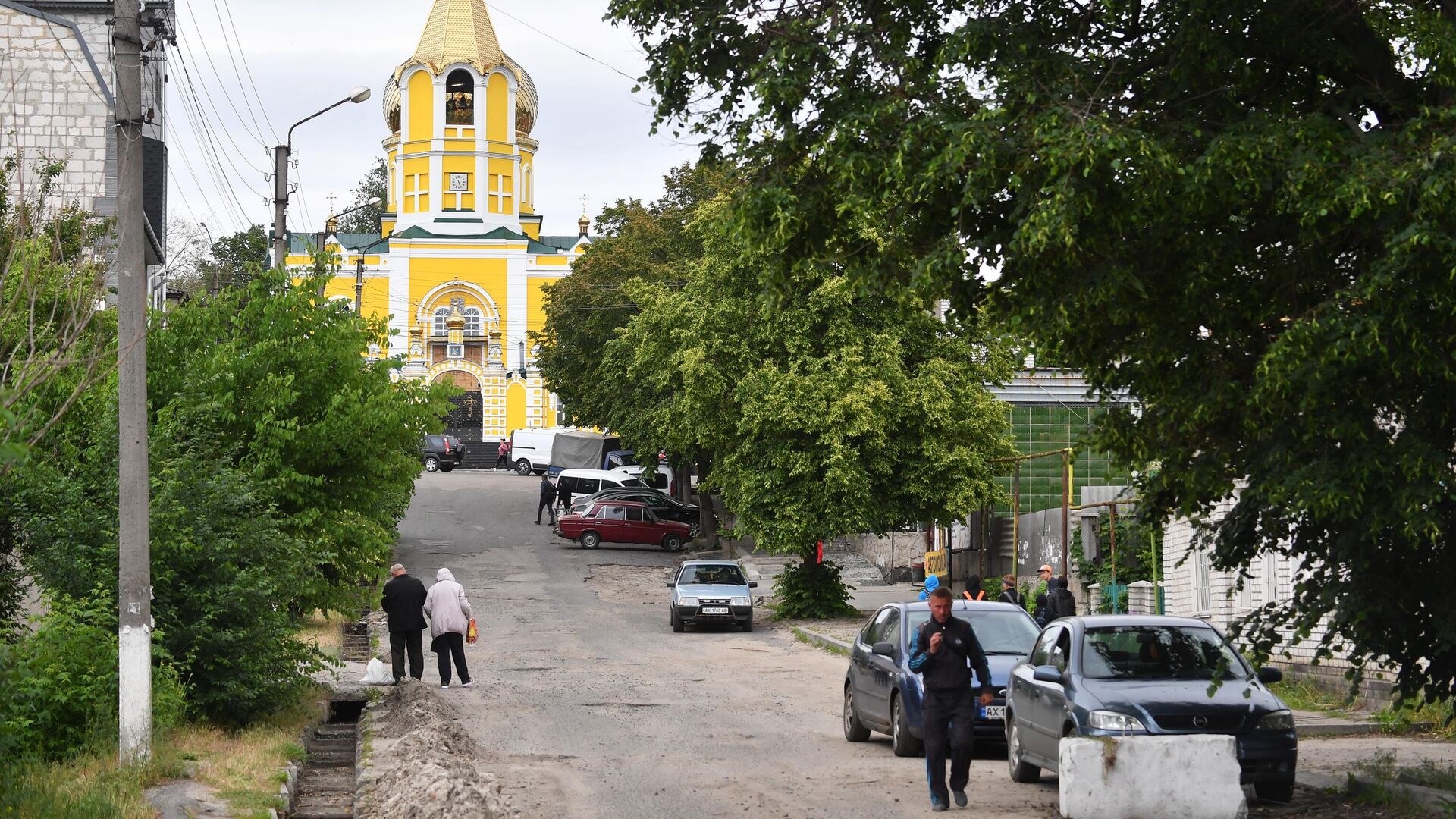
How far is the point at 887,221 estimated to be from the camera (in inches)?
468

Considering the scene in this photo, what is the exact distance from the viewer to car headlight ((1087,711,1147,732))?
11672 mm

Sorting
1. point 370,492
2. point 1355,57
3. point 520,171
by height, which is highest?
point 520,171

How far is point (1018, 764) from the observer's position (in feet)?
43.8

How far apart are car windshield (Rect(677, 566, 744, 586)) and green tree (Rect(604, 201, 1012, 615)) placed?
95 centimetres

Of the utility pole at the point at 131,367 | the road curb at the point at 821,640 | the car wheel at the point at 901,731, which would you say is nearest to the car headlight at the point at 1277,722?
the car wheel at the point at 901,731

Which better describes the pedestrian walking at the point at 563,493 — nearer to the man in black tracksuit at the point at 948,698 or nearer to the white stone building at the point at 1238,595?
Result: the white stone building at the point at 1238,595

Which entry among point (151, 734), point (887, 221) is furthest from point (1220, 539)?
point (151, 734)

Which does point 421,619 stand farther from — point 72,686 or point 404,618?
point 72,686

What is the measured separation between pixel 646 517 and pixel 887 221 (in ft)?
128

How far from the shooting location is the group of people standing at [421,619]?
812 inches

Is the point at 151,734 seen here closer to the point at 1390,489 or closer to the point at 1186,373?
the point at 1186,373

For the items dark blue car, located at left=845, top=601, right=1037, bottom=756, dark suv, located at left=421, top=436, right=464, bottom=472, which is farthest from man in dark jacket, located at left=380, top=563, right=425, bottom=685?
dark suv, located at left=421, top=436, right=464, bottom=472

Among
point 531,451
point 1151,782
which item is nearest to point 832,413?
point 1151,782

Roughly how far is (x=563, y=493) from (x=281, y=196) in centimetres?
2995
